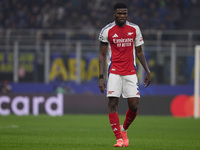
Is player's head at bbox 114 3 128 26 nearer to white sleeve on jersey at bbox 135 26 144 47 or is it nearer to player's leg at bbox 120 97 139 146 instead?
white sleeve on jersey at bbox 135 26 144 47

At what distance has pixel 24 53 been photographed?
19.5 m

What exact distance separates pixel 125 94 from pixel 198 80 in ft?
37.3

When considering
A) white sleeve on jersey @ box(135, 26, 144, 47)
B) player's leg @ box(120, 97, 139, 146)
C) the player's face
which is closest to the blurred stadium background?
player's leg @ box(120, 97, 139, 146)

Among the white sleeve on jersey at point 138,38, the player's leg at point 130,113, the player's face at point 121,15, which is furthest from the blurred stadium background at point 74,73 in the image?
the player's face at point 121,15

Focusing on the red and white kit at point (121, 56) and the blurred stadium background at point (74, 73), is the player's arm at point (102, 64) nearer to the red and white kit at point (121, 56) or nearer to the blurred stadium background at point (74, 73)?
the red and white kit at point (121, 56)

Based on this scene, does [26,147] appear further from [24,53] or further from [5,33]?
[5,33]

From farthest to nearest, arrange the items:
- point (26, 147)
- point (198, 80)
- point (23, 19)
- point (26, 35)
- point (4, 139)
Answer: point (23, 19) < point (26, 35) < point (198, 80) < point (4, 139) < point (26, 147)

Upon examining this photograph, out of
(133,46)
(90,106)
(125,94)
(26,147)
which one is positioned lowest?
(90,106)

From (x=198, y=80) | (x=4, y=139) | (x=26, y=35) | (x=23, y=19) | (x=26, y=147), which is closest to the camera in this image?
(x=26, y=147)

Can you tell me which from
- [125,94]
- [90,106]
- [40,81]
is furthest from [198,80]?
[125,94]

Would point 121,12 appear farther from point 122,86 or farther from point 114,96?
point 114,96

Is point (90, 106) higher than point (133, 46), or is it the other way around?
point (133, 46)

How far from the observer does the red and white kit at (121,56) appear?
7.88 metres

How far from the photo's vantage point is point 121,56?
25.9 feet
